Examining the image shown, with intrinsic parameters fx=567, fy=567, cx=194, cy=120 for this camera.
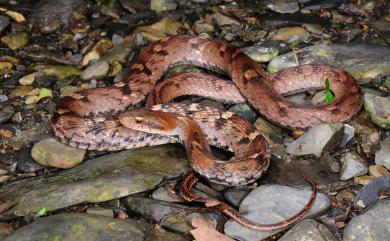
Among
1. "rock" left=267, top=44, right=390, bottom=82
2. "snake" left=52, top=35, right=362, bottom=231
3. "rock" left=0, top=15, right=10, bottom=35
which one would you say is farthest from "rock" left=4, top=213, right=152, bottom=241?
"rock" left=0, top=15, right=10, bottom=35

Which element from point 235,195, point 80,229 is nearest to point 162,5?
point 235,195

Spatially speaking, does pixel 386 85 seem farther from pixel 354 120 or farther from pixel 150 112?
pixel 150 112

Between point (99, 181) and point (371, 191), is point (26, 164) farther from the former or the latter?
point (371, 191)

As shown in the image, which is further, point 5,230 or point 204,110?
point 204,110

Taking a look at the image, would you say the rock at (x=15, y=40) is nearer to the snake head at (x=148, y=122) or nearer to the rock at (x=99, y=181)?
the snake head at (x=148, y=122)

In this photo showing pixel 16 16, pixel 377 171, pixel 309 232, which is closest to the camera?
pixel 309 232

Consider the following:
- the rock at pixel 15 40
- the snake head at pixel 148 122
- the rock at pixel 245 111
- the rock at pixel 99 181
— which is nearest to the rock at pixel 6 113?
the rock at pixel 99 181
